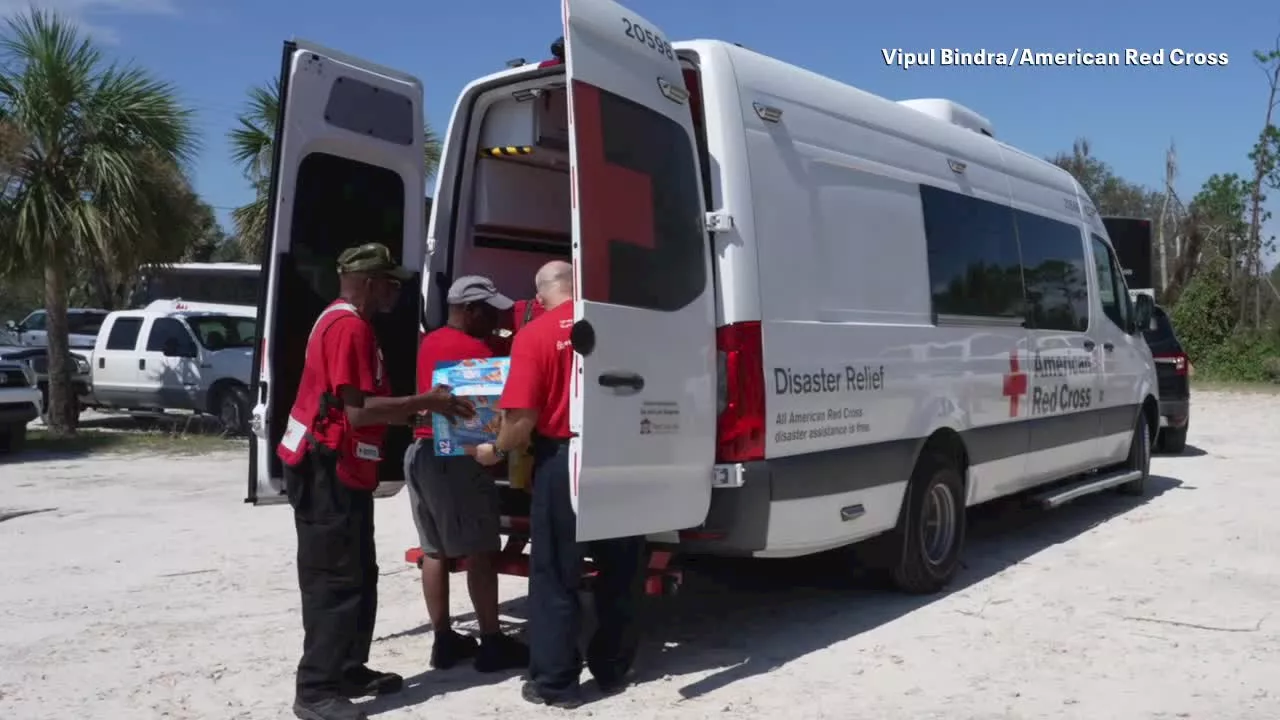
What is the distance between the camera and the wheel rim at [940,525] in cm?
693

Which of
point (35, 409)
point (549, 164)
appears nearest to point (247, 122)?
point (35, 409)

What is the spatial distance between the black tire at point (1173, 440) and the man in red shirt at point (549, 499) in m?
11.1

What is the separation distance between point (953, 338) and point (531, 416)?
2915 millimetres

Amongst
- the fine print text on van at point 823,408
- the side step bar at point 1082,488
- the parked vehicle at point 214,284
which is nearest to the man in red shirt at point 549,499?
the fine print text on van at point 823,408

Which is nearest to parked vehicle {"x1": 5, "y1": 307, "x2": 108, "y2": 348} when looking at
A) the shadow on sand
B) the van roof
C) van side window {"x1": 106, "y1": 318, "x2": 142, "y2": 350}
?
the van roof

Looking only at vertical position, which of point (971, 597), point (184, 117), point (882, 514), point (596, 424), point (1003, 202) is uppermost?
point (184, 117)

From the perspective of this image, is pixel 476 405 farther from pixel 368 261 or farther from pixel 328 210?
pixel 328 210

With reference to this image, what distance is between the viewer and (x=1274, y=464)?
13.5 meters

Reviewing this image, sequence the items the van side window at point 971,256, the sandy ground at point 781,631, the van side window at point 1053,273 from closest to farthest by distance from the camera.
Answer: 1. the sandy ground at point 781,631
2. the van side window at point 971,256
3. the van side window at point 1053,273

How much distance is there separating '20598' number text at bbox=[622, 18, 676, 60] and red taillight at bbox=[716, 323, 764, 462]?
1166mm

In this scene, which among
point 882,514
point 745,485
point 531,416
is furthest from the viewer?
point 882,514

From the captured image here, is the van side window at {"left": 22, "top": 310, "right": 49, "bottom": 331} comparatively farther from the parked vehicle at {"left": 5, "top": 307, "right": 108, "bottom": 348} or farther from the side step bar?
the side step bar

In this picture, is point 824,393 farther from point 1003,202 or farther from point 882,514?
point 1003,202

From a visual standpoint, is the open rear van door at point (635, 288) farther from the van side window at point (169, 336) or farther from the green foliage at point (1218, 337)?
the green foliage at point (1218, 337)
